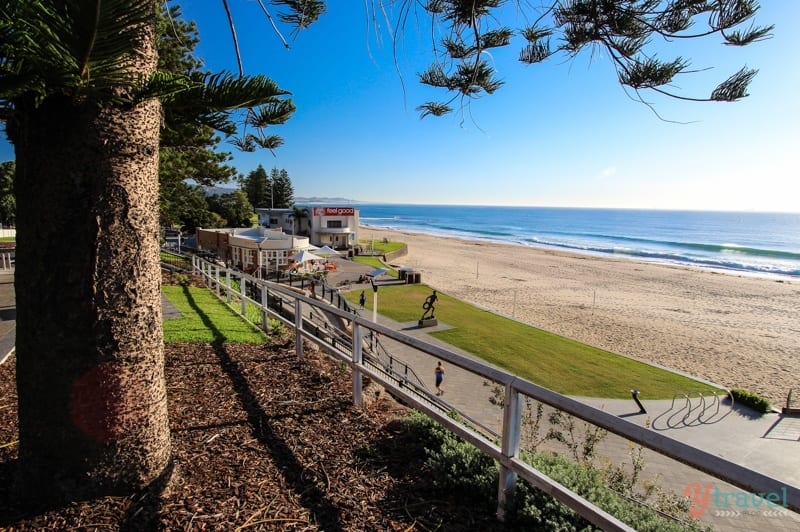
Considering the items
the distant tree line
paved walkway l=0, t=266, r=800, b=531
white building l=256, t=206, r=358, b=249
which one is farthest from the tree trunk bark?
the distant tree line

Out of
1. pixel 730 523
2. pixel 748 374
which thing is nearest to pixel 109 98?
pixel 730 523

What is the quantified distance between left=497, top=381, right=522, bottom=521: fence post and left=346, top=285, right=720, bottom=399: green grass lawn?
34.1 ft

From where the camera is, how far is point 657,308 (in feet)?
83.3

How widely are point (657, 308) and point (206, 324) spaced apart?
86.5ft

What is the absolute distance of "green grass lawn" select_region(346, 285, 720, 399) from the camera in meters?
12.5

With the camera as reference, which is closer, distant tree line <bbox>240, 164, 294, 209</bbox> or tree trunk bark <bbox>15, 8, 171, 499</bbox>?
tree trunk bark <bbox>15, 8, 171, 499</bbox>

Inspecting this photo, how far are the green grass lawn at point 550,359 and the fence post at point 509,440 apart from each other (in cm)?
1038

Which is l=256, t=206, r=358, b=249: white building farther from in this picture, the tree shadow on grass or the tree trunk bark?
the tree trunk bark

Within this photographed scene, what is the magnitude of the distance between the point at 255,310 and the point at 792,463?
457 inches

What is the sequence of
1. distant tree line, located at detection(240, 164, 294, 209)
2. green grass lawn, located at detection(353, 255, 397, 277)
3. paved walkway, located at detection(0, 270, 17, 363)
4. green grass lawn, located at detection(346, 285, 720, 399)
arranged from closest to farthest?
paved walkway, located at detection(0, 270, 17, 363)
green grass lawn, located at detection(346, 285, 720, 399)
green grass lawn, located at detection(353, 255, 397, 277)
distant tree line, located at detection(240, 164, 294, 209)

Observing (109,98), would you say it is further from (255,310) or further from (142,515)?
(255,310)

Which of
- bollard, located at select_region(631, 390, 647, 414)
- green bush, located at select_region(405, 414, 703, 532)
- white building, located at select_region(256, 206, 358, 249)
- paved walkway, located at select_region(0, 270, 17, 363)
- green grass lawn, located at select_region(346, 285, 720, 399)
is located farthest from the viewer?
white building, located at select_region(256, 206, 358, 249)

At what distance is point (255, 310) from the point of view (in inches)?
351

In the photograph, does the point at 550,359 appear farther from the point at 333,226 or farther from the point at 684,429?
the point at 333,226
